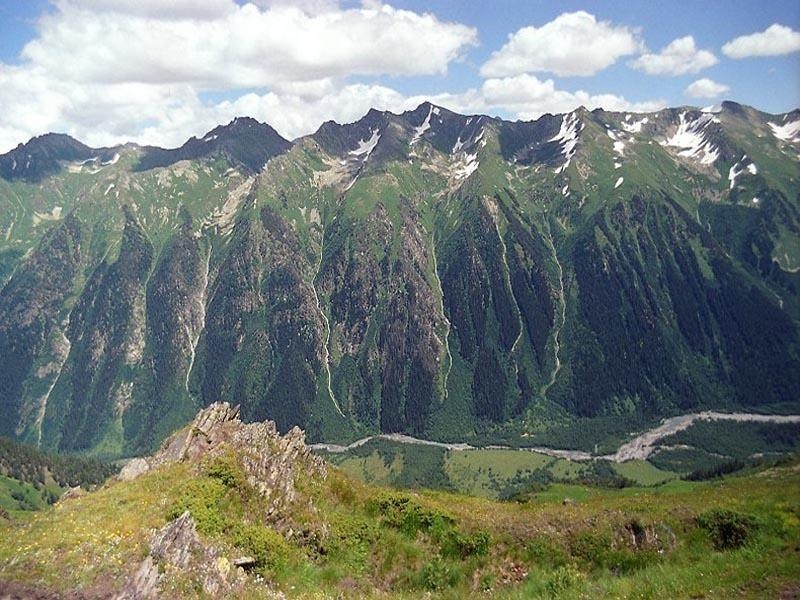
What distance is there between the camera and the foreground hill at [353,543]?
86.6ft

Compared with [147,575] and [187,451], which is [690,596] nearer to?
[147,575]

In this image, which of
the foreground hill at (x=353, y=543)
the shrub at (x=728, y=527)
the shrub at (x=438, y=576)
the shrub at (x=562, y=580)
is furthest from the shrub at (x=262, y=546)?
the shrub at (x=728, y=527)

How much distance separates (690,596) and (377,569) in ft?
51.8

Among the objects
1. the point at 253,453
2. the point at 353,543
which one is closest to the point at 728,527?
the point at 353,543

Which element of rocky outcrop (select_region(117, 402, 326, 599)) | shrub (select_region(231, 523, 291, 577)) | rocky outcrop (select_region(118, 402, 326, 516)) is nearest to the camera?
rocky outcrop (select_region(117, 402, 326, 599))

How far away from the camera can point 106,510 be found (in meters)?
32.2

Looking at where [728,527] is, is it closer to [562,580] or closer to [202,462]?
[562,580]

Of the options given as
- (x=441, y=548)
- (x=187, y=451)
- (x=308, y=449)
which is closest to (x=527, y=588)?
(x=441, y=548)

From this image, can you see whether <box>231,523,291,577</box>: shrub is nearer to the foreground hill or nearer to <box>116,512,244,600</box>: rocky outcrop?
the foreground hill

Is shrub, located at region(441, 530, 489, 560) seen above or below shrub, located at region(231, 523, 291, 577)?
below

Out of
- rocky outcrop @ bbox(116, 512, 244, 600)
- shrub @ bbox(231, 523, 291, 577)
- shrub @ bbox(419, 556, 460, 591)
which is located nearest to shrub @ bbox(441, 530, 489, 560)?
shrub @ bbox(419, 556, 460, 591)

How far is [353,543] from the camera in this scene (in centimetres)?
3434

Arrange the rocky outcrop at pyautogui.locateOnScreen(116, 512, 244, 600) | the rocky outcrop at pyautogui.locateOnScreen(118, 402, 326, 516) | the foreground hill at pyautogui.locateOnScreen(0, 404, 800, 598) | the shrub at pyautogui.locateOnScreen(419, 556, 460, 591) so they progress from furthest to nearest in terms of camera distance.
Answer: the rocky outcrop at pyautogui.locateOnScreen(118, 402, 326, 516), the shrub at pyautogui.locateOnScreen(419, 556, 460, 591), the foreground hill at pyautogui.locateOnScreen(0, 404, 800, 598), the rocky outcrop at pyautogui.locateOnScreen(116, 512, 244, 600)

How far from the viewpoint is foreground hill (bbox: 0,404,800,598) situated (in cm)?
2641
